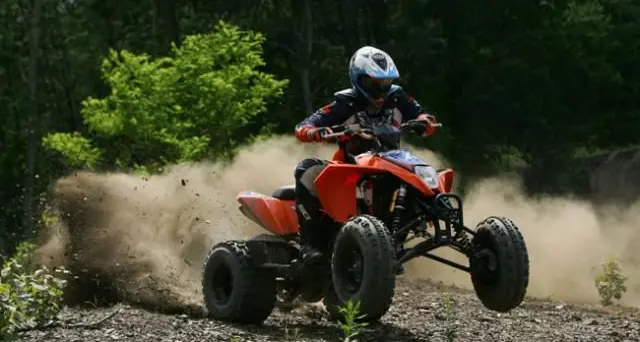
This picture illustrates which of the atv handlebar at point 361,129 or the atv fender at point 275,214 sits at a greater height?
the atv handlebar at point 361,129

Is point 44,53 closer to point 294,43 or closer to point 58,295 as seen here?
point 294,43

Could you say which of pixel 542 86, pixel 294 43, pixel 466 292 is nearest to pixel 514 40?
pixel 542 86

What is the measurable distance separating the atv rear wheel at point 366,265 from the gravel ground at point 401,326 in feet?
1.62

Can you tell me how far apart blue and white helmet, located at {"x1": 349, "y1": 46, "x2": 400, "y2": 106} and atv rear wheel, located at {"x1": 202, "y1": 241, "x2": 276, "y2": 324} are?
75.2 inches

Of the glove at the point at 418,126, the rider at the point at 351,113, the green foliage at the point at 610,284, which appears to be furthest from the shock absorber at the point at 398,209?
the green foliage at the point at 610,284

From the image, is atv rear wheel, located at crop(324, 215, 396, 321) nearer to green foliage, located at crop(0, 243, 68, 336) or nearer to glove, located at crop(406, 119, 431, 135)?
glove, located at crop(406, 119, 431, 135)

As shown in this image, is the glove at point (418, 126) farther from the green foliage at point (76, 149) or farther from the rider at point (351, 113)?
the green foliage at point (76, 149)

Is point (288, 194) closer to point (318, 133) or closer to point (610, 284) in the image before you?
point (318, 133)

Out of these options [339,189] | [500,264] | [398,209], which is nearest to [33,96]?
[339,189]

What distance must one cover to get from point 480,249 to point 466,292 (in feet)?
17.3

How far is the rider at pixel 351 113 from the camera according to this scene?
9875 mm

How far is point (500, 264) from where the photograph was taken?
902 cm

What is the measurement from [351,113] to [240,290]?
1838mm

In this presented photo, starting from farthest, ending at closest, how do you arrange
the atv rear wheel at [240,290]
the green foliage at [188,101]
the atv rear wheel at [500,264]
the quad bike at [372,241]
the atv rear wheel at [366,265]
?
the green foliage at [188,101] < the atv rear wheel at [240,290] < the atv rear wheel at [500,264] < the quad bike at [372,241] < the atv rear wheel at [366,265]
